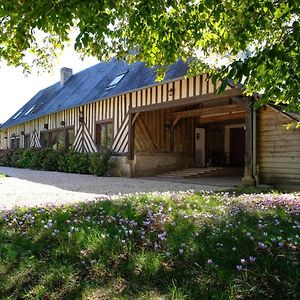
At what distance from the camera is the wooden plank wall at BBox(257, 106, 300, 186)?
9117 mm

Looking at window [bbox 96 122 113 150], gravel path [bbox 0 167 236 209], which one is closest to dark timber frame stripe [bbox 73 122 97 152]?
window [bbox 96 122 113 150]

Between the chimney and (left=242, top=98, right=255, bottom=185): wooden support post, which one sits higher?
the chimney

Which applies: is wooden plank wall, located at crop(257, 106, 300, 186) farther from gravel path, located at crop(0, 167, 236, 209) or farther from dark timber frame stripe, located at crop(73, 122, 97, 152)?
dark timber frame stripe, located at crop(73, 122, 97, 152)

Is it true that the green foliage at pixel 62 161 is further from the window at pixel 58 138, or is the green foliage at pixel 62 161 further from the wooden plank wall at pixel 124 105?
the wooden plank wall at pixel 124 105

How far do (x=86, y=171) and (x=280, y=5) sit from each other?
1320 cm

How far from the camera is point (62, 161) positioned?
1698 cm

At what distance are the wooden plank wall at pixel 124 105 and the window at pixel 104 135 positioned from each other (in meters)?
0.27

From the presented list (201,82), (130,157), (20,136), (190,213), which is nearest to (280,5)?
(190,213)

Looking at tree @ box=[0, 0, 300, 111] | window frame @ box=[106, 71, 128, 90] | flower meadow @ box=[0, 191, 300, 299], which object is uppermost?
window frame @ box=[106, 71, 128, 90]

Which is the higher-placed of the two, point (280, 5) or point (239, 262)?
point (280, 5)

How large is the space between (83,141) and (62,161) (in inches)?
54.9

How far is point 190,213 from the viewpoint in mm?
4277

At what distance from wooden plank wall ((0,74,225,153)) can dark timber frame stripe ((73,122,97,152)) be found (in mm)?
277

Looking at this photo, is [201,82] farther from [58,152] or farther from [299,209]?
[58,152]
